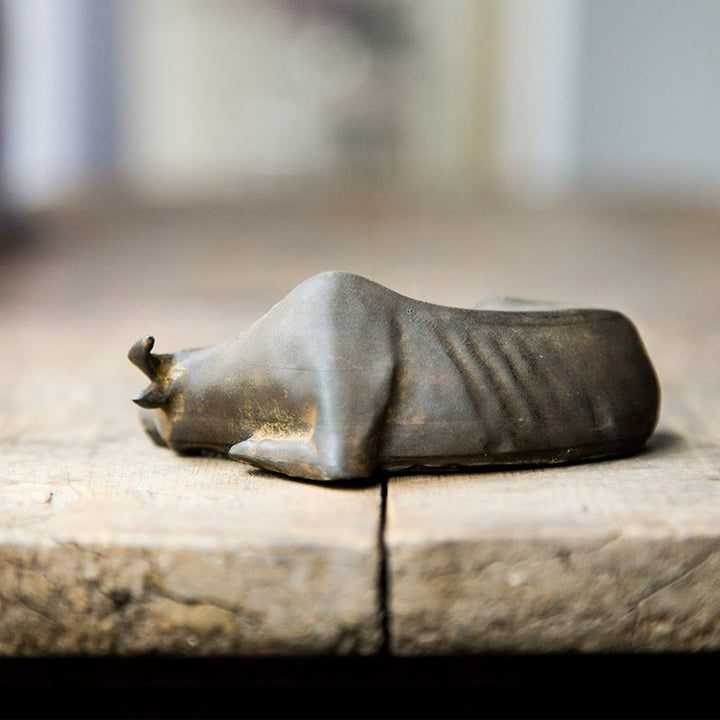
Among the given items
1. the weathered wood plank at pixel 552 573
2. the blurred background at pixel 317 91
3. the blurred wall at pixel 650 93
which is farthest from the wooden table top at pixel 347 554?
the blurred background at pixel 317 91

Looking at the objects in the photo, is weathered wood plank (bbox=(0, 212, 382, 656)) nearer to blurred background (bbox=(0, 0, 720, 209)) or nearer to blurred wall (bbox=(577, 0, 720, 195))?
blurred wall (bbox=(577, 0, 720, 195))

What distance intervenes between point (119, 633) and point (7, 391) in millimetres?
1095

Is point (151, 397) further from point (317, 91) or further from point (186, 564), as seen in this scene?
point (317, 91)

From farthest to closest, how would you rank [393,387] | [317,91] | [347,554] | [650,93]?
[317,91] → [650,93] → [393,387] → [347,554]

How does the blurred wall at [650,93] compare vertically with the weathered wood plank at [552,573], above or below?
above

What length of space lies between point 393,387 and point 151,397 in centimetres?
32

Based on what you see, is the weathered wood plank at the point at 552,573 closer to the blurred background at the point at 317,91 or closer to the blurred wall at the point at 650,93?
the blurred wall at the point at 650,93

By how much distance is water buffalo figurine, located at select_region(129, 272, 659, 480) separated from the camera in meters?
1.21

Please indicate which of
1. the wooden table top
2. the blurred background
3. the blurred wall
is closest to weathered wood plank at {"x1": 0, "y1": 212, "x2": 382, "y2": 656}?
the wooden table top

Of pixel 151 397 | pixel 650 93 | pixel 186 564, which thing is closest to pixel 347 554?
pixel 186 564

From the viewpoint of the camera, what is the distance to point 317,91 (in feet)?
24.7

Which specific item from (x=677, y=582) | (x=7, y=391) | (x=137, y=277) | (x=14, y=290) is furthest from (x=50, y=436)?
(x=137, y=277)

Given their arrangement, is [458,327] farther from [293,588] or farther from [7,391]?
[7,391]

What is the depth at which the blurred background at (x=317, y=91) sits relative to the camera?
6.98 meters
